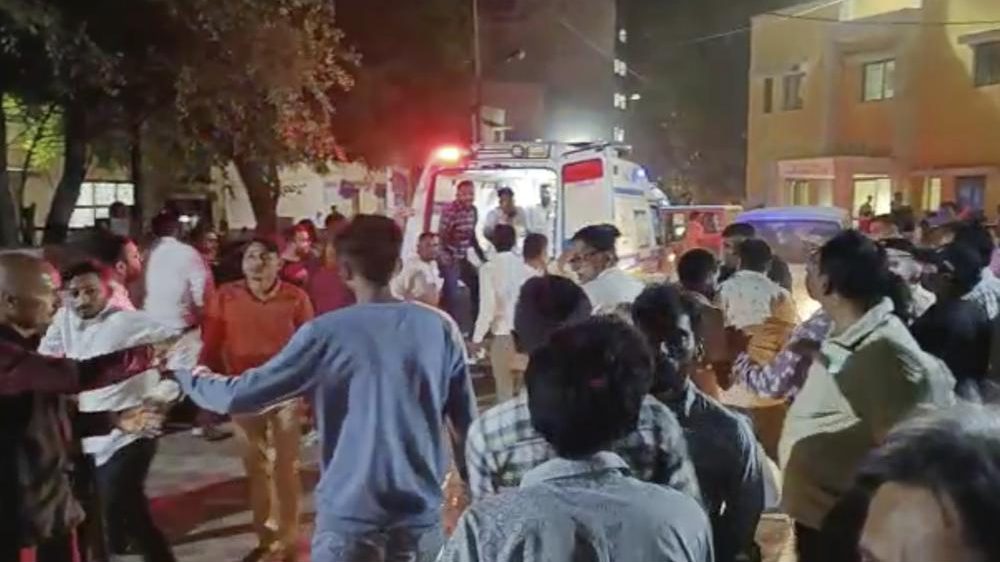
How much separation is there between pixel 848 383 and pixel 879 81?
33.0 m

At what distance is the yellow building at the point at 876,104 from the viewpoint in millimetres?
31422

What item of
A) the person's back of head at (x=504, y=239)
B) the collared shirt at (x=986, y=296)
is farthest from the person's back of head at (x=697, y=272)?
the person's back of head at (x=504, y=239)

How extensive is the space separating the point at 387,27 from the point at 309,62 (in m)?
9.56

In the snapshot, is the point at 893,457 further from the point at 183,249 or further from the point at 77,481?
the point at 183,249

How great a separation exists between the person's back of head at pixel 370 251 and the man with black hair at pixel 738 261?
4.56m

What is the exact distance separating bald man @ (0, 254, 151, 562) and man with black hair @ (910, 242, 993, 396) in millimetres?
3816

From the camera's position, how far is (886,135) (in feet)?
113

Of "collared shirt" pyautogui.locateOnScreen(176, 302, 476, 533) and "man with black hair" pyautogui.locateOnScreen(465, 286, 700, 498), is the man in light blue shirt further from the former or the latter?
"man with black hair" pyautogui.locateOnScreen(465, 286, 700, 498)

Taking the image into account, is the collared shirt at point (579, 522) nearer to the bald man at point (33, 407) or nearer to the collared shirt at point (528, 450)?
the collared shirt at point (528, 450)

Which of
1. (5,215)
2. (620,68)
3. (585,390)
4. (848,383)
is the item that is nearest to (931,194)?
(5,215)

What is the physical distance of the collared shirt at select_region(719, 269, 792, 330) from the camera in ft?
23.7

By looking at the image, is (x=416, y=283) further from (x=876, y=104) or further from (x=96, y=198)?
(x=876, y=104)

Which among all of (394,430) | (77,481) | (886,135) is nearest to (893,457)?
(394,430)

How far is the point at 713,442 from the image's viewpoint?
3607 millimetres
